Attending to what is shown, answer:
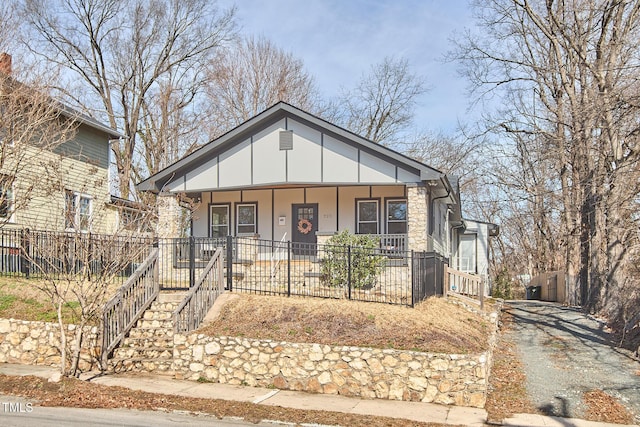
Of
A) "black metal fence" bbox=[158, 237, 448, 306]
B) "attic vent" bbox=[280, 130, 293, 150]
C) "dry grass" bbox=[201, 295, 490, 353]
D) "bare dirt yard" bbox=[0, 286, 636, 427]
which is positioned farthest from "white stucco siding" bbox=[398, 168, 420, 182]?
"dry grass" bbox=[201, 295, 490, 353]

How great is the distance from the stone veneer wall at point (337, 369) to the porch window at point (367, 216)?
9381mm

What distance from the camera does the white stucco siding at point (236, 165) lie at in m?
19.3

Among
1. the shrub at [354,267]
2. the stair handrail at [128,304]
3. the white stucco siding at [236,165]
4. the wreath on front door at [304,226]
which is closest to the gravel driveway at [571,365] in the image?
the shrub at [354,267]

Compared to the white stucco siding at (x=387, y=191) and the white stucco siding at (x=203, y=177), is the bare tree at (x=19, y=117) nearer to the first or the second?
the white stucco siding at (x=203, y=177)

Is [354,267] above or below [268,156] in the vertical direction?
below

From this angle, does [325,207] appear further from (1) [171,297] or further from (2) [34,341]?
(2) [34,341]

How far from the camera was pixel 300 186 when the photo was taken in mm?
20438

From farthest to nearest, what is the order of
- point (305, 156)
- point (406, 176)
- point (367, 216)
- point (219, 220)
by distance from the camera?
point (219, 220) < point (367, 216) < point (305, 156) < point (406, 176)

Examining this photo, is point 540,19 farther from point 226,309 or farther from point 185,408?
point 185,408

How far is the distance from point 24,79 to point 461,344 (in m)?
14.6

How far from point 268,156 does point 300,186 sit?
6.24 ft

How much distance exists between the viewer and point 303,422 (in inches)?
336

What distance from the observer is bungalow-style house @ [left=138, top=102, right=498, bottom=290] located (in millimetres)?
18031

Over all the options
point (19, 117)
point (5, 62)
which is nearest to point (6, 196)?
point (19, 117)
